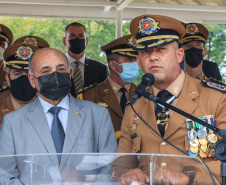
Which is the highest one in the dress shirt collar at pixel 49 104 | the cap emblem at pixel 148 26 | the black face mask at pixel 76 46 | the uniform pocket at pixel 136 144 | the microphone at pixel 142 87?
the black face mask at pixel 76 46

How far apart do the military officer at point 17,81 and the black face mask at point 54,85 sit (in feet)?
3.68

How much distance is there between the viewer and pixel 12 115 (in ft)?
10.2

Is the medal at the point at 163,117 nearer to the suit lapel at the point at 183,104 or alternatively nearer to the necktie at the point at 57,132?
the suit lapel at the point at 183,104

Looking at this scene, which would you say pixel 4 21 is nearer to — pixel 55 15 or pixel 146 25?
pixel 55 15

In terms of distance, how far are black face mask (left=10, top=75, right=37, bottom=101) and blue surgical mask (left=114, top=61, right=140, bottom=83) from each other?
40.2 inches

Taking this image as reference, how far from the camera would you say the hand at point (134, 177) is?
72.5 inches

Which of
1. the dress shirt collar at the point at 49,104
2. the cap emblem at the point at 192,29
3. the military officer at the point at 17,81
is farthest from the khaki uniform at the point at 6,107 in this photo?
the cap emblem at the point at 192,29

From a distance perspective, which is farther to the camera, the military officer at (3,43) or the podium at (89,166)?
the military officer at (3,43)

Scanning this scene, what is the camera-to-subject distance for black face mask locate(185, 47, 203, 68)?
5.15 m

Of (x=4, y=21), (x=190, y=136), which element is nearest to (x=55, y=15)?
(x=190, y=136)

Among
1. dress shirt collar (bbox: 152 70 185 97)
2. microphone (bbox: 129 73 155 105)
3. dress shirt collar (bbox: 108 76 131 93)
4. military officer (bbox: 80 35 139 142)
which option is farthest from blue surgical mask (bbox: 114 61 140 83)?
microphone (bbox: 129 73 155 105)

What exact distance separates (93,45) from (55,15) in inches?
489

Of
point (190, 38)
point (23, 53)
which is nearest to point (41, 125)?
point (23, 53)

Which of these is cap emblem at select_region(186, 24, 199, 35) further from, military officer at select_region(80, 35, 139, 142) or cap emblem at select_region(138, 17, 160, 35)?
cap emblem at select_region(138, 17, 160, 35)
